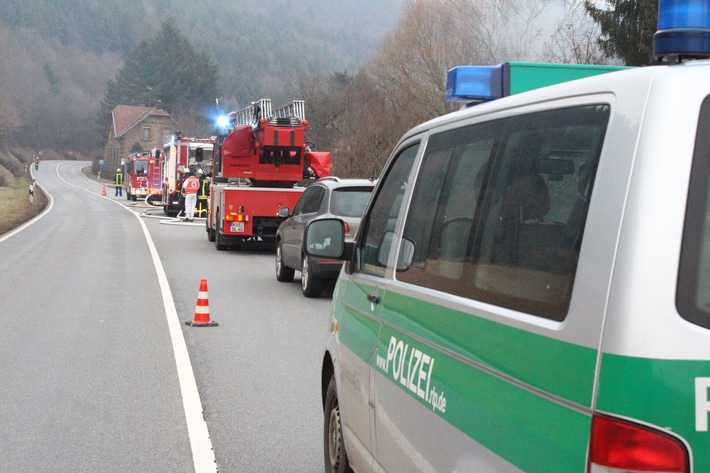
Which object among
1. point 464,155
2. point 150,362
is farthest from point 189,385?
point 464,155

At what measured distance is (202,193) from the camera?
121 ft

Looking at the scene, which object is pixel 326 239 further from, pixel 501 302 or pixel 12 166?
pixel 12 166

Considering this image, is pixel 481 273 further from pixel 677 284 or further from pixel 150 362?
pixel 150 362

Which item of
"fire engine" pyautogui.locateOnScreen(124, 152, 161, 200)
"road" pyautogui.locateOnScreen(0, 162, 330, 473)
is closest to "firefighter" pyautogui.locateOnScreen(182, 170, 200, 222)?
"road" pyautogui.locateOnScreen(0, 162, 330, 473)

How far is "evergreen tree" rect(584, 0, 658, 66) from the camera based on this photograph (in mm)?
21984

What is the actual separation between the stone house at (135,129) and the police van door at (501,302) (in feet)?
432

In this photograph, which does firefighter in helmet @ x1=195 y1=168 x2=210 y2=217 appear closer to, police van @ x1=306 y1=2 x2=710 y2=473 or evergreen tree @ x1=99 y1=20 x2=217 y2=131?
police van @ x1=306 y1=2 x2=710 y2=473

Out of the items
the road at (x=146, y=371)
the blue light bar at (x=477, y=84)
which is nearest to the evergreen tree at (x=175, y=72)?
the road at (x=146, y=371)

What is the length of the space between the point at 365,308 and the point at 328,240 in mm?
817

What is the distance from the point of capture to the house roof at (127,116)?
5325 inches

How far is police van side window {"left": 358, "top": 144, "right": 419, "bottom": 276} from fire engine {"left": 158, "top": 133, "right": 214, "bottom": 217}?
30143mm

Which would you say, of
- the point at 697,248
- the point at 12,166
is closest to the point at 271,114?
the point at 697,248

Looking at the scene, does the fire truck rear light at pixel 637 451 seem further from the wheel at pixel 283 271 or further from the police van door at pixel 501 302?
the wheel at pixel 283 271

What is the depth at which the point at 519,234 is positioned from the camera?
297 centimetres
